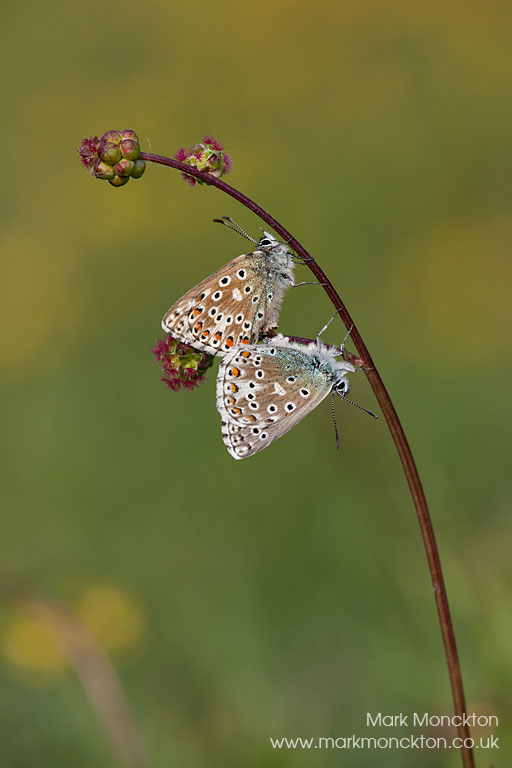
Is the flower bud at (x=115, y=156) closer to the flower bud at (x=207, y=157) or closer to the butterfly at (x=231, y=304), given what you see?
the flower bud at (x=207, y=157)

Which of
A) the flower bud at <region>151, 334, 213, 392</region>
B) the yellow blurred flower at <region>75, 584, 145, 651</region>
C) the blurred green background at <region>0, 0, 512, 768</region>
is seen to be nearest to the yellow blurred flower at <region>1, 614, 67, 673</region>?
the blurred green background at <region>0, 0, 512, 768</region>

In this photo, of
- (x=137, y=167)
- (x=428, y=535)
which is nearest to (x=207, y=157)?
(x=137, y=167)

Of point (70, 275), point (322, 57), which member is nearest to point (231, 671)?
point (70, 275)

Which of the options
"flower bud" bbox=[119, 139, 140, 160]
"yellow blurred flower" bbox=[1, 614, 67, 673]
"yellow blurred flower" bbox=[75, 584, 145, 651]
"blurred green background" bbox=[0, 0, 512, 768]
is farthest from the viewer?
"yellow blurred flower" bbox=[75, 584, 145, 651]

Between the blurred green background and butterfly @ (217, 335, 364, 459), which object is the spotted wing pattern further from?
the blurred green background

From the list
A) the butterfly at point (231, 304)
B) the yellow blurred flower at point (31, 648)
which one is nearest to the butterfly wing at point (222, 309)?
the butterfly at point (231, 304)

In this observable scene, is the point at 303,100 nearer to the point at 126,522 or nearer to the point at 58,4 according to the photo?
the point at 58,4
